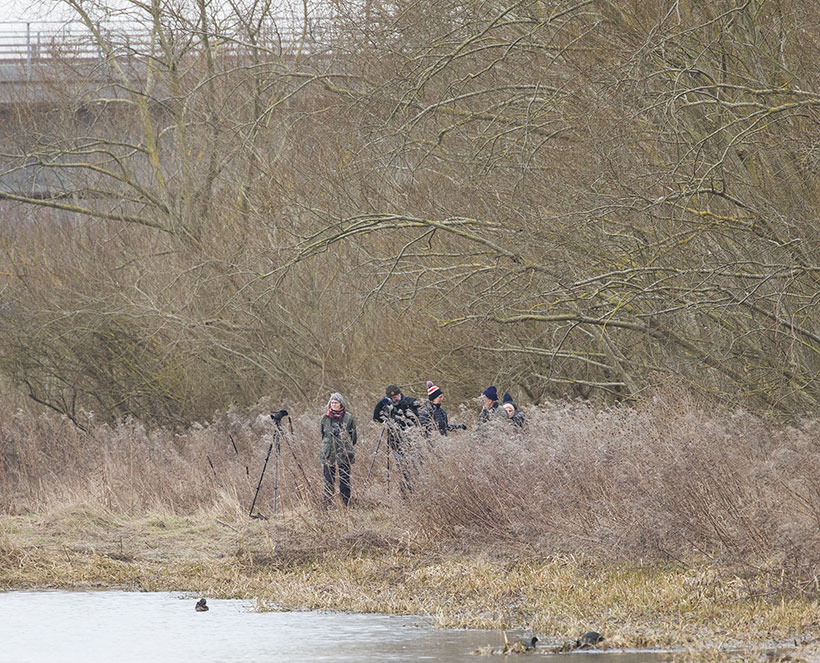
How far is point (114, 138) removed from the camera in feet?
93.2

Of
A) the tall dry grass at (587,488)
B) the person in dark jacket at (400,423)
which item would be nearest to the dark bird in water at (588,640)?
the tall dry grass at (587,488)

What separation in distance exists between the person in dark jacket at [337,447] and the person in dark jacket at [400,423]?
0.40m

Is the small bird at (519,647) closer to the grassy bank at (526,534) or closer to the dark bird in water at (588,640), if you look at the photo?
the dark bird in water at (588,640)

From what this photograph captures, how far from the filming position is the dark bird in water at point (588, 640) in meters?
9.20

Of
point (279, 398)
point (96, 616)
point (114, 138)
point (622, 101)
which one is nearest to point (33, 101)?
point (114, 138)

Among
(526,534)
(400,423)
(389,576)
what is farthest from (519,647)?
(400,423)

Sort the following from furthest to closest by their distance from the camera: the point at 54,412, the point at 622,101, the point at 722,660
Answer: the point at 54,412 < the point at 622,101 < the point at 722,660

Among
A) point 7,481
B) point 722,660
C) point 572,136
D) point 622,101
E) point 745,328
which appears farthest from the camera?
point 7,481

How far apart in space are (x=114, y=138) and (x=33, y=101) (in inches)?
68.2

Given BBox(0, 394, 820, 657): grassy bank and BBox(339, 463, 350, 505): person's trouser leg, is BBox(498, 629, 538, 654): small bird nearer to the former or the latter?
BBox(0, 394, 820, 657): grassy bank

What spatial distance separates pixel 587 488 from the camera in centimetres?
1329

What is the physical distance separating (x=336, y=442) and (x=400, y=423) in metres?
1.13

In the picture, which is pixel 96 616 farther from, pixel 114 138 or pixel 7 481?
pixel 114 138

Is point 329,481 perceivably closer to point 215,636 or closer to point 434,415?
point 434,415
